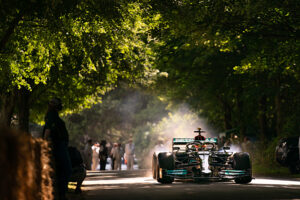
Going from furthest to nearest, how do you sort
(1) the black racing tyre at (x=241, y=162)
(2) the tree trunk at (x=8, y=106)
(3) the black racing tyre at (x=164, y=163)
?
(2) the tree trunk at (x=8, y=106)
(3) the black racing tyre at (x=164, y=163)
(1) the black racing tyre at (x=241, y=162)

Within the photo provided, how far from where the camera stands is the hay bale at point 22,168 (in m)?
5.48

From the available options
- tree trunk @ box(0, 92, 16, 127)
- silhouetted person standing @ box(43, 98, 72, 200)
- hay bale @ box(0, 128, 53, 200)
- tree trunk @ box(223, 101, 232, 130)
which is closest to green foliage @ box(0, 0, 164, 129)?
tree trunk @ box(0, 92, 16, 127)

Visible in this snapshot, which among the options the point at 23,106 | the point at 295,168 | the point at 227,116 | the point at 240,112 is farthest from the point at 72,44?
the point at 227,116

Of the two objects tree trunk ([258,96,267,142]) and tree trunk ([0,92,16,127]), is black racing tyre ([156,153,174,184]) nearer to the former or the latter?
tree trunk ([0,92,16,127])

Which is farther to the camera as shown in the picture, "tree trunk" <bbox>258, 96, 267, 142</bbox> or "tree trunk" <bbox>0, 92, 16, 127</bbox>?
"tree trunk" <bbox>258, 96, 267, 142</bbox>

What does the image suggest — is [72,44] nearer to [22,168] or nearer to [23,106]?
[23,106]

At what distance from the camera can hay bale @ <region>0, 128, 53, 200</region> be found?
18.0 feet

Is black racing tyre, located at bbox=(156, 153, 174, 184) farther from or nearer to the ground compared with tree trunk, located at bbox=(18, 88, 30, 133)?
nearer to the ground

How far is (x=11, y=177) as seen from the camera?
5.77m

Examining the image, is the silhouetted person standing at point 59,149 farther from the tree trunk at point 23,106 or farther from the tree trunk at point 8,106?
the tree trunk at point 8,106

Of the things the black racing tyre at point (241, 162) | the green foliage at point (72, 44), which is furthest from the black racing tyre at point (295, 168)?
the green foliage at point (72, 44)

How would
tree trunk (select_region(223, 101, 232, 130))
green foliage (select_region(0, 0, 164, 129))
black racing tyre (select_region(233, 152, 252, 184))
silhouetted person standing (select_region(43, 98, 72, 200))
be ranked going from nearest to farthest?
silhouetted person standing (select_region(43, 98, 72, 200)) < green foliage (select_region(0, 0, 164, 129)) < black racing tyre (select_region(233, 152, 252, 184)) < tree trunk (select_region(223, 101, 232, 130))

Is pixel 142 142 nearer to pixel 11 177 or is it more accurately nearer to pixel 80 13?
pixel 80 13

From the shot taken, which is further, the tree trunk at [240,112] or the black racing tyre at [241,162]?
the tree trunk at [240,112]
